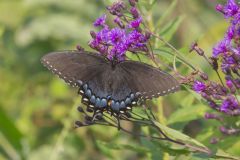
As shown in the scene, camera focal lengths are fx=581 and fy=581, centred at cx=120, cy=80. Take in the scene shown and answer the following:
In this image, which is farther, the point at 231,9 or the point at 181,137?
the point at 181,137

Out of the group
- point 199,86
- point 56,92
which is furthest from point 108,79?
point 56,92

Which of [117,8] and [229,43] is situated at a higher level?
[229,43]

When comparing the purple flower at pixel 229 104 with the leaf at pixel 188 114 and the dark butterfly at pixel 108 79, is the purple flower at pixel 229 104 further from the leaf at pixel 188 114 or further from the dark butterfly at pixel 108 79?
the leaf at pixel 188 114

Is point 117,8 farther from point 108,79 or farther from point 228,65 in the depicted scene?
point 228,65

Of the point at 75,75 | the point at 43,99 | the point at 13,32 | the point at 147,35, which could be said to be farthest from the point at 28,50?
the point at 147,35

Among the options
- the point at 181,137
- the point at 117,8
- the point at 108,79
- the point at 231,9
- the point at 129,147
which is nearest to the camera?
the point at 231,9

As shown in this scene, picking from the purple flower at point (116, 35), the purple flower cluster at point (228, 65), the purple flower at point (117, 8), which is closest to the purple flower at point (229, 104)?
the purple flower cluster at point (228, 65)

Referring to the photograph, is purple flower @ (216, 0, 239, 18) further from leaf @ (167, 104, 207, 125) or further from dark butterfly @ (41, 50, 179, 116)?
leaf @ (167, 104, 207, 125)

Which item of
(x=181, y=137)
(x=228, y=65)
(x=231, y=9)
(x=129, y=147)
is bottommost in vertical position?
(x=129, y=147)
